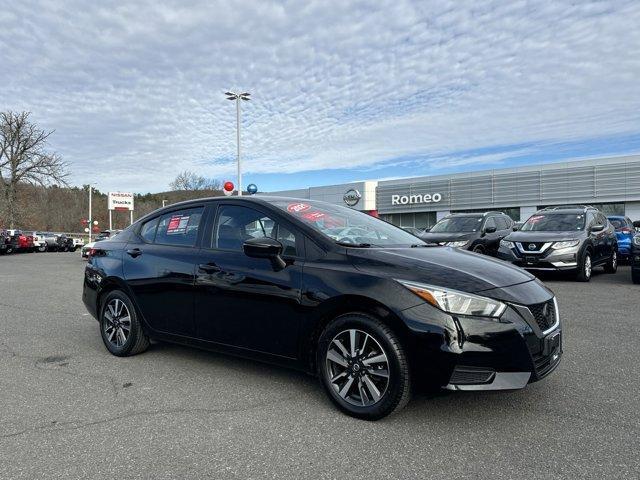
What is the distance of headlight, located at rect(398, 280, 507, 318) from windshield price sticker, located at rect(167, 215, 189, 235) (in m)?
2.53

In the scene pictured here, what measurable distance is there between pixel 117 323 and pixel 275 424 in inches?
100

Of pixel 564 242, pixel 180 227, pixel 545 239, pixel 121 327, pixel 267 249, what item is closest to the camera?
pixel 267 249

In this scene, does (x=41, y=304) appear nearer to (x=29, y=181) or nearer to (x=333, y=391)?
(x=333, y=391)

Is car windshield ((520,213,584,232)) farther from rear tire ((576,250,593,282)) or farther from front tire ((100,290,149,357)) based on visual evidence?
front tire ((100,290,149,357))

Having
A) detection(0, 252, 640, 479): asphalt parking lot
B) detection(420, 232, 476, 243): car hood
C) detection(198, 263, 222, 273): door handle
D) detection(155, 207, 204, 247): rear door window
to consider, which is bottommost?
detection(0, 252, 640, 479): asphalt parking lot

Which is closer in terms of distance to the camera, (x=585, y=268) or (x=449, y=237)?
(x=585, y=268)

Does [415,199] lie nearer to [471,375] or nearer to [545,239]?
[545,239]

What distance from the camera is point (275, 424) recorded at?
3377 millimetres

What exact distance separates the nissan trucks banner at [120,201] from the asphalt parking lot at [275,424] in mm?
37273

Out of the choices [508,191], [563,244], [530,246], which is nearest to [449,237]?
[530,246]

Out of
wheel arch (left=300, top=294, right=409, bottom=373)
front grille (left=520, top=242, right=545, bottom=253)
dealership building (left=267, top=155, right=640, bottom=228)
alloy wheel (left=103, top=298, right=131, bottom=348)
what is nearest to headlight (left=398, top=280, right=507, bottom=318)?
wheel arch (left=300, top=294, right=409, bottom=373)

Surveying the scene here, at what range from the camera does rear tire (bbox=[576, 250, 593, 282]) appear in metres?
10.9

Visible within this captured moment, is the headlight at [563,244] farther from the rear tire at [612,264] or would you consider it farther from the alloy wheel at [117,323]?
the alloy wheel at [117,323]

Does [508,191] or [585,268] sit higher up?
[508,191]
